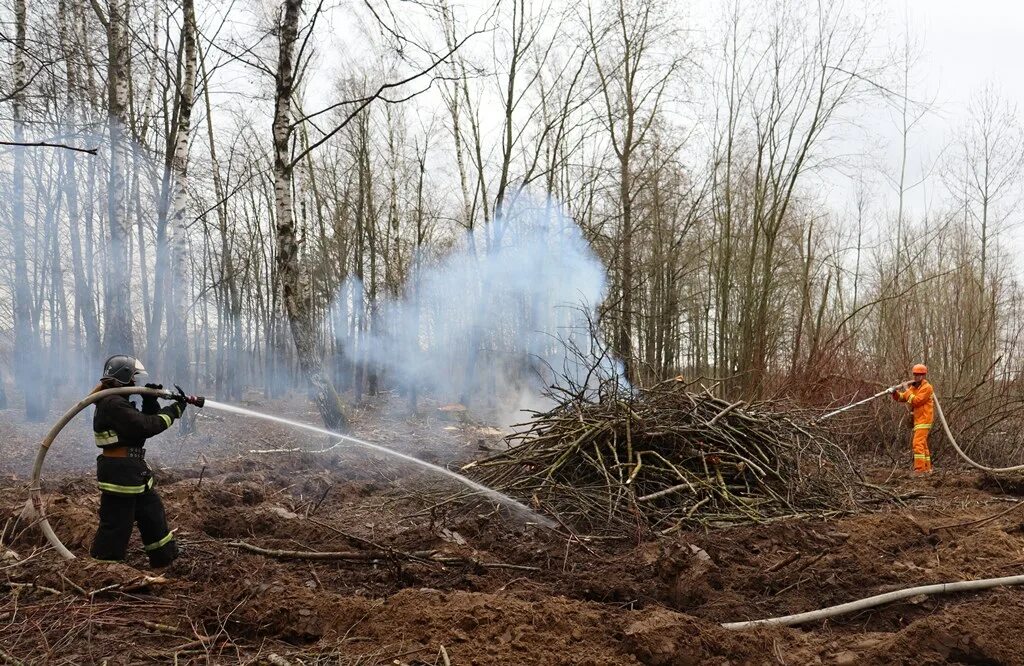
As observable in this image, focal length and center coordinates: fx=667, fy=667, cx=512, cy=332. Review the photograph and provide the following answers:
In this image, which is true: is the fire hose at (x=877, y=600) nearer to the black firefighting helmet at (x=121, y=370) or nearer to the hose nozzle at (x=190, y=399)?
the hose nozzle at (x=190, y=399)

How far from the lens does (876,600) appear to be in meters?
4.07

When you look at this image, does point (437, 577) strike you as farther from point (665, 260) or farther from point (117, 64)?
point (665, 260)

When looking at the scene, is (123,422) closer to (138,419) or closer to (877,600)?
(138,419)

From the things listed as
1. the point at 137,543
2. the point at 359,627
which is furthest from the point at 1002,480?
the point at 137,543

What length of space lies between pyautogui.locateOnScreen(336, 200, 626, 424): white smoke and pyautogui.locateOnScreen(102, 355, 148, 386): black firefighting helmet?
296 inches

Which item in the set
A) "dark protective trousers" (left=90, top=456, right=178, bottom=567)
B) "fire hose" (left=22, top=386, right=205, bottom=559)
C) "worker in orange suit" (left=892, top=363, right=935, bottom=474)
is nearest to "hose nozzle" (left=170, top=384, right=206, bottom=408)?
"fire hose" (left=22, top=386, right=205, bottom=559)

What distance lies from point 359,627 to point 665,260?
1734 cm

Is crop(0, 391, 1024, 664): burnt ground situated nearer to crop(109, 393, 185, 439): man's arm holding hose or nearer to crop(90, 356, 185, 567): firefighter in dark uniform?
crop(90, 356, 185, 567): firefighter in dark uniform

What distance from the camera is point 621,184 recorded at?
17.4 m

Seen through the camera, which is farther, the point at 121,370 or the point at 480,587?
the point at 121,370

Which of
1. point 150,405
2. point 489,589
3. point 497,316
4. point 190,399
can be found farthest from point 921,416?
point 497,316

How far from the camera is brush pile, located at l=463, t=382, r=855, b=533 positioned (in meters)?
6.32

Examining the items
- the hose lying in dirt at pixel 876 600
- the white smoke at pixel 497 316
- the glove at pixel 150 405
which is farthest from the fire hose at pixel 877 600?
the white smoke at pixel 497 316

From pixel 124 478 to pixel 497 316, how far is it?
54.3 feet
